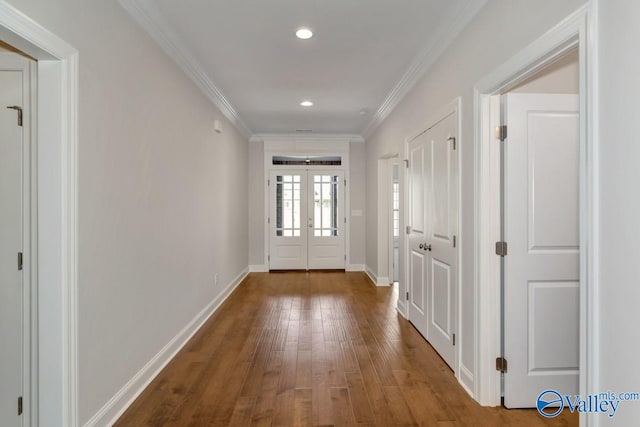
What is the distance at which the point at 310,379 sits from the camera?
2691mm

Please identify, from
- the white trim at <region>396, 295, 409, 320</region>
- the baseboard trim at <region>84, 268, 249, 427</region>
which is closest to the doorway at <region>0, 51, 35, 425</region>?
the baseboard trim at <region>84, 268, 249, 427</region>

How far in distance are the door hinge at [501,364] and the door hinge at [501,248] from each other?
2.25ft

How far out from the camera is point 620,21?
1287mm

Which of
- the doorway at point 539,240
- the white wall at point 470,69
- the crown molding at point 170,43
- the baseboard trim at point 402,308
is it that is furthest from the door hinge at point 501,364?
the crown molding at point 170,43

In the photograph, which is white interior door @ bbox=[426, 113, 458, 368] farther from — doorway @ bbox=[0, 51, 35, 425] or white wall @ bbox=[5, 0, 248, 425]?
doorway @ bbox=[0, 51, 35, 425]

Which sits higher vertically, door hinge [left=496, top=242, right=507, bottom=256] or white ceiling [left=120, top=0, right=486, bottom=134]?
white ceiling [left=120, top=0, right=486, bottom=134]

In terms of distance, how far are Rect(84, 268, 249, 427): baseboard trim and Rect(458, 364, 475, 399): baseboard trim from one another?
2292 millimetres

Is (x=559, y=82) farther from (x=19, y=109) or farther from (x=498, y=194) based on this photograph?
(x=19, y=109)

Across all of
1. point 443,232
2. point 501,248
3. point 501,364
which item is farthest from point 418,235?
point 501,364

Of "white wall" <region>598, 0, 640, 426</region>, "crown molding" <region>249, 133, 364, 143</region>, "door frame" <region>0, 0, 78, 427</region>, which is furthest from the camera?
"crown molding" <region>249, 133, 364, 143</region>

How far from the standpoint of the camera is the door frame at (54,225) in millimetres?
1737

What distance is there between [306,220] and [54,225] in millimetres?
5669

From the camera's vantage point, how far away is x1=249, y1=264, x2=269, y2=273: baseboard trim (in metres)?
7.22

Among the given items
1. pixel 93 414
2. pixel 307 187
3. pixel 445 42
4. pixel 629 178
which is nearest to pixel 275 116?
pixel 307 187
